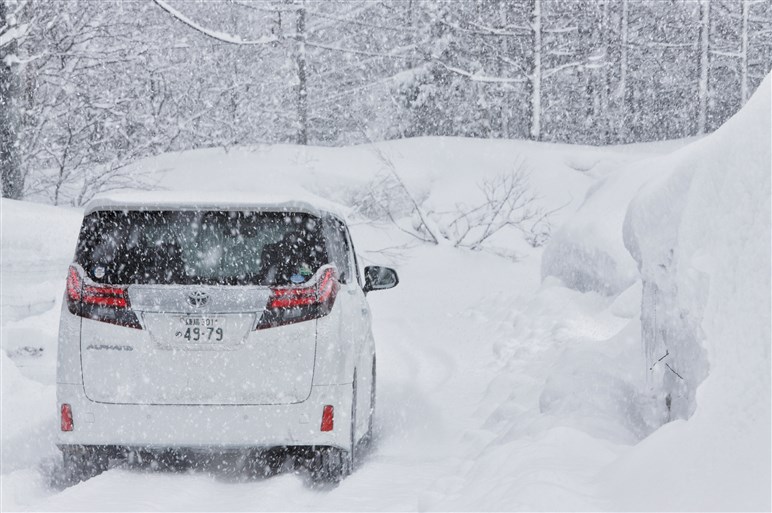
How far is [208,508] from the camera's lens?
4.91 m

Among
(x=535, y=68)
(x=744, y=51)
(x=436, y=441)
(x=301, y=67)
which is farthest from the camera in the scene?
(x=744, y=51)

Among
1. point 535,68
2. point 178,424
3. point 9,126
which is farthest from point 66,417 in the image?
point 535,68

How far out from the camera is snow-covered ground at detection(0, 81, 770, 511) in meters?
3.59

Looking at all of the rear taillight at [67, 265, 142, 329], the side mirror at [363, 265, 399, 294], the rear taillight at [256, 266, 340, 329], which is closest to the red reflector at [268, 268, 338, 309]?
the rear taillight at [256, 266, 340, 329]

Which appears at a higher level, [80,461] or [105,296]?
[105,296]

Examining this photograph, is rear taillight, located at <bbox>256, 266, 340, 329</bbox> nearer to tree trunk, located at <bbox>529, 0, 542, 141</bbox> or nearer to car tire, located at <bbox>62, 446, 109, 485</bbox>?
car tire, located at <bbox>62, 446, 109, 485</bbox>

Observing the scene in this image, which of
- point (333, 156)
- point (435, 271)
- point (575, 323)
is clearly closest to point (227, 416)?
point (575, 323)

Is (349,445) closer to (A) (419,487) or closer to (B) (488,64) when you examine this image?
(A) (419,487)

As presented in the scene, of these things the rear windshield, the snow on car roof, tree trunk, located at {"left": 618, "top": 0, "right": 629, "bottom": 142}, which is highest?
the snow on car roof

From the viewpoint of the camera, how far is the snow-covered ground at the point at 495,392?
3590mm

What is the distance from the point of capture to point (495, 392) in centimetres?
863

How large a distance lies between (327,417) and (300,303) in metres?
0.70

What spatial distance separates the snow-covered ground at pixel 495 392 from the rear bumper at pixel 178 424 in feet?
0.99

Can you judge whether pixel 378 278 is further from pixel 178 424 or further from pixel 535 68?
pixel 535 68
